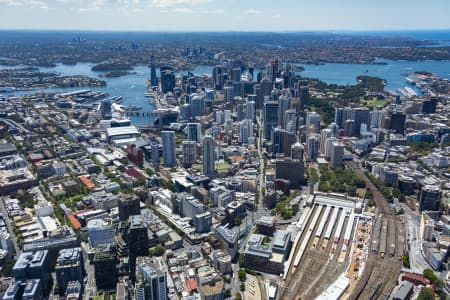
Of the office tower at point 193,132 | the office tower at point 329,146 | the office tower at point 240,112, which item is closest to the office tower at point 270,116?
the office tower at point 329,146

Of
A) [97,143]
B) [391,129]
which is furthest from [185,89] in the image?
[391,129]

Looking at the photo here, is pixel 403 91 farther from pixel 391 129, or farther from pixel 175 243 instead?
pixel 175 243

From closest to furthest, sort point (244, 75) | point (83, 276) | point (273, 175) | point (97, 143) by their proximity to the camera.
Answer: point (83, 276), point (273, 175), point (97, 143), point (244, 75)

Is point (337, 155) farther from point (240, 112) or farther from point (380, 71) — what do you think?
point (380, 71)

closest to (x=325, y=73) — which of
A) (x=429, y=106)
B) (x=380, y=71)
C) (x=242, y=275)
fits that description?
(x=380, y=71)

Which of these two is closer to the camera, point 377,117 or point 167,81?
→ point 377,117

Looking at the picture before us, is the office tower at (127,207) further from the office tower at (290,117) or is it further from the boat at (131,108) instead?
the boat at (131,108)

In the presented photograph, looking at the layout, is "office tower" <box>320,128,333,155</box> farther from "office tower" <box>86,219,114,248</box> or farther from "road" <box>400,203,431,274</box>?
"office tower" <box>86,219,114,248</box>
